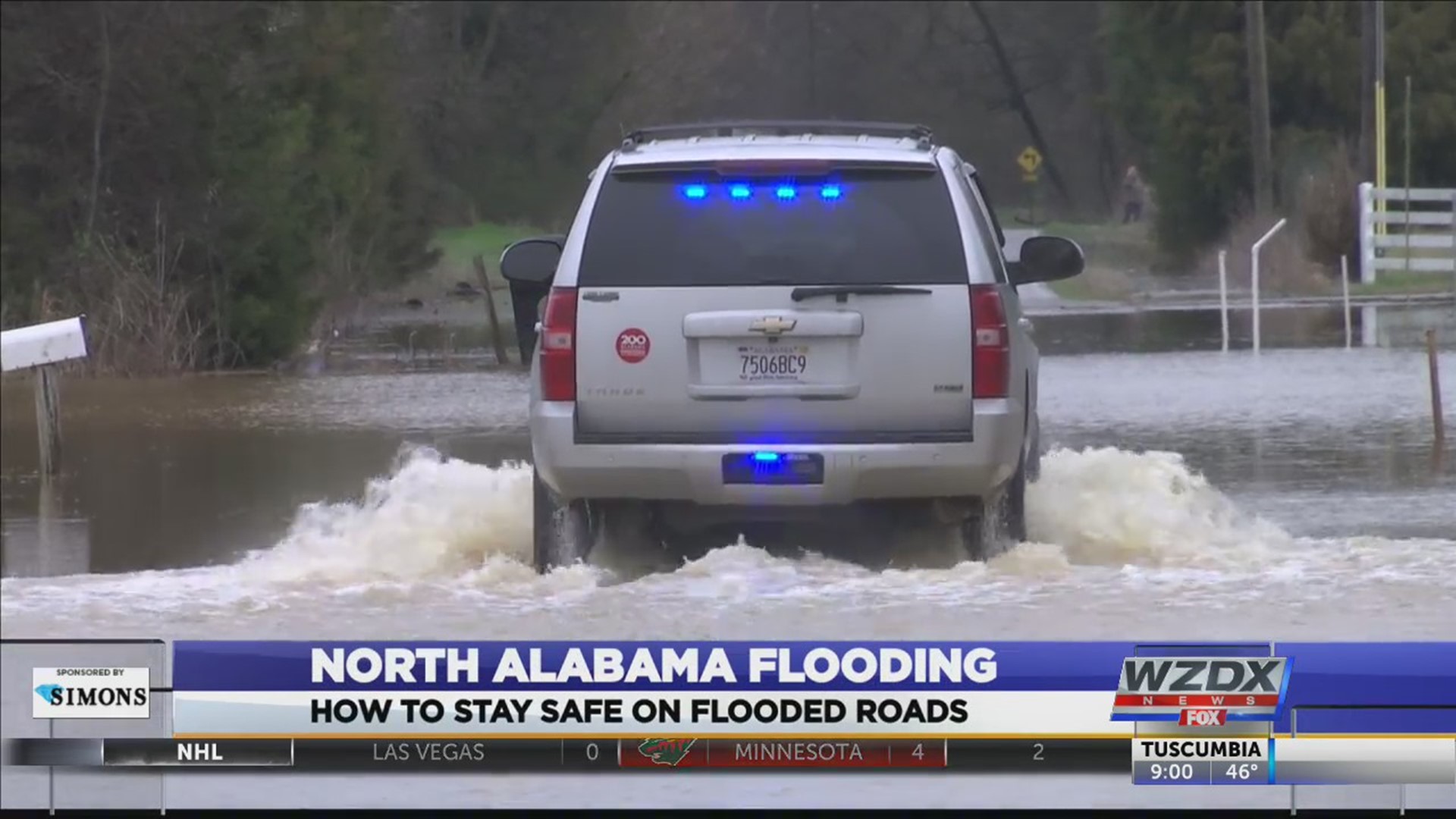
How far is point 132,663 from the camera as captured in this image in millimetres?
7871

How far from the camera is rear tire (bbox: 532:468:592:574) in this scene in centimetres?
1070

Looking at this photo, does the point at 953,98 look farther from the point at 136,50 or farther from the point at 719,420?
the point at 719,420

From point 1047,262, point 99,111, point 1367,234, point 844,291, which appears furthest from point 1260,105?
point 844,291

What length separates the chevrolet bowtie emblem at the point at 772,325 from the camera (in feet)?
Answer: 33.2

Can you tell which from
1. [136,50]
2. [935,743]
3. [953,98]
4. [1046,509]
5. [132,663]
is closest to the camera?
[935,743]

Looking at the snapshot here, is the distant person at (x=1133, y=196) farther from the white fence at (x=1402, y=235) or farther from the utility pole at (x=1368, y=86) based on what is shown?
the white fence at (x=1402, y=235)

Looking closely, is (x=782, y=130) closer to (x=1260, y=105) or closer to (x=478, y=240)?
(x=1260, y=105)

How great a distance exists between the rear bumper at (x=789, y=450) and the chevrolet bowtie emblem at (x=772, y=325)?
1.43 ft

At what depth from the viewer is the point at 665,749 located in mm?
7359

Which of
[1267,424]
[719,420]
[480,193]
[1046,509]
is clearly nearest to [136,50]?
[1267,424]

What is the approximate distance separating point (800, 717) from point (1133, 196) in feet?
192

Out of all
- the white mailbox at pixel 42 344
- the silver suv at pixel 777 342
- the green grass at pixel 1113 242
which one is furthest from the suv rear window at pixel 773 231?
the green grass at pixel 1113 242

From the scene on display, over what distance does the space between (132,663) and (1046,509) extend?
5.74 metres

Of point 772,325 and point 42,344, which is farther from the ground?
point 42,344
